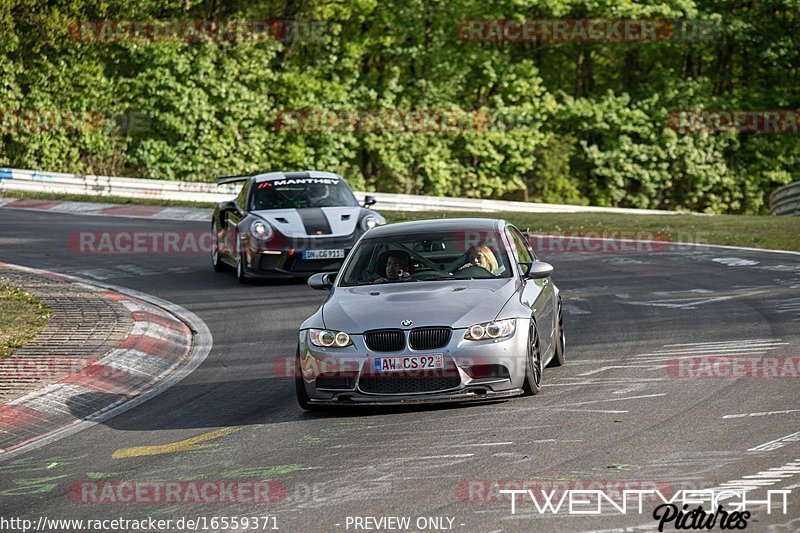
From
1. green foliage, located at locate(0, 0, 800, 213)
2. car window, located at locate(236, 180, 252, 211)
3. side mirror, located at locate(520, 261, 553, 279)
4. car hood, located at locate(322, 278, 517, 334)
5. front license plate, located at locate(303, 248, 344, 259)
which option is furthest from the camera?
green foliage, located at locate(0, 0, 800, 213)

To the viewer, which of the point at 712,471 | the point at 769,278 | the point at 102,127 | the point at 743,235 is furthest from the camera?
the point at 102,127

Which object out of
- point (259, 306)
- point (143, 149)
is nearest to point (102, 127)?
point (143, 149)

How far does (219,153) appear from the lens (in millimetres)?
41250

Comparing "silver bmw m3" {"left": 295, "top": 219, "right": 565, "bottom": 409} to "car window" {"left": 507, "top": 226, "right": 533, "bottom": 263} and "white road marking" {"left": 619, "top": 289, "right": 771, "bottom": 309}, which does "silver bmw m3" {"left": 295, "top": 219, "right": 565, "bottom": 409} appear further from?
"white road marking" {"left": 619, "top": 289, "right": 771, "bottom": 309}

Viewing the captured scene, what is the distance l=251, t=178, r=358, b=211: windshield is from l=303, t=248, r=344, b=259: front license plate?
4.22 ft

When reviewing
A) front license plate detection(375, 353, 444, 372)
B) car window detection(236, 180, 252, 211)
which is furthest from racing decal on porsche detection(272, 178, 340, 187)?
front license plate detection(375, 353, 444, 372)

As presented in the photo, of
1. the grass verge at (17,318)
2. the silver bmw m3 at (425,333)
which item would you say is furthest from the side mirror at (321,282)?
the grass verge at (17,318)

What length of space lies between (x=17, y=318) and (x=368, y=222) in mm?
5558

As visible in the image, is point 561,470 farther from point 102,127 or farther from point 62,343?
point 102,127

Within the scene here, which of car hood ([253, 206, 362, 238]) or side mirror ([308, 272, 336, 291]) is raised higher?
side mirror ([308, 272, 336, 291])

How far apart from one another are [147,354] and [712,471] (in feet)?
21.2

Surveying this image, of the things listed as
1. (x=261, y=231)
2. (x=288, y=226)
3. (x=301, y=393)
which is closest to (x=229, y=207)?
(x=261, y=231)

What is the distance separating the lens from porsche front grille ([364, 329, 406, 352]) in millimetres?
8766

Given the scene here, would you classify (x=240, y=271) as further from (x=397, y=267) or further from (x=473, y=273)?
(x=473, y=273)
